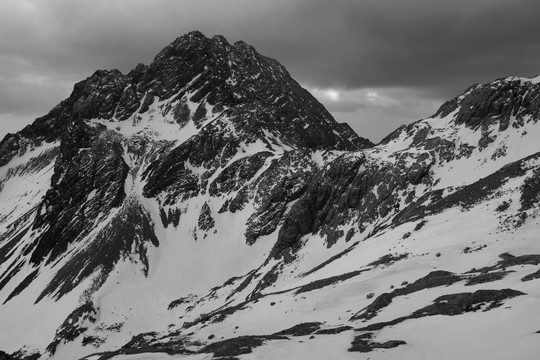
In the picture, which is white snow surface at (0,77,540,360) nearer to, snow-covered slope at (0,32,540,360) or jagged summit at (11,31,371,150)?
snow-covered slope at (0,32,540,360)

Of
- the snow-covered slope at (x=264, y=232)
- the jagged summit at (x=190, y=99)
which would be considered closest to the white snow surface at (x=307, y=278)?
the snow-covered slope at (x=264, y=232)

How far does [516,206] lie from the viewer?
149 ft

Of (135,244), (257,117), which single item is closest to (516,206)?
(135,244)

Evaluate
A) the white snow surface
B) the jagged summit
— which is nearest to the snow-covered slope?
the white snow surface

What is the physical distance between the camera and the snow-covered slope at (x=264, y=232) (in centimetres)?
2756

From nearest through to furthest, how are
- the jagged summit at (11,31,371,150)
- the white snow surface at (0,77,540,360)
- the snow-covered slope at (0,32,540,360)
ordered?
the white snow surface at (0,77,540,360), the snow-covered slope at (0,32,540,360), the jagged summit at (11,31,371,150)

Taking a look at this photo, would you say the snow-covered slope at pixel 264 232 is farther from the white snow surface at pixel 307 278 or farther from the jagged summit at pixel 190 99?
the jagged summit at pixel 190 99

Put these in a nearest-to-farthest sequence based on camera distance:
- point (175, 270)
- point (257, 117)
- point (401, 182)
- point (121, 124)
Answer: point (401, 182), point (175, 270), point (257, 117), point (121, 124)

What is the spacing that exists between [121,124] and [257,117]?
59295 millimetres

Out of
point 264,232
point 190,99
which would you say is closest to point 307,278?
point 264,232

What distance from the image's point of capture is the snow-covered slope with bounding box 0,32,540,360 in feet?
90.4

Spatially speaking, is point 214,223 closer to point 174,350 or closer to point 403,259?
point 403,259

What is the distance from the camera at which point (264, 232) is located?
113m

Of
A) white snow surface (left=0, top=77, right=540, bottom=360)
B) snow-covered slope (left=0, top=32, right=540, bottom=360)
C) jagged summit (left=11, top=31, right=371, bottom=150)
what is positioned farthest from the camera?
jagged summit (left=11, top=31, right=371, bottom=150)
